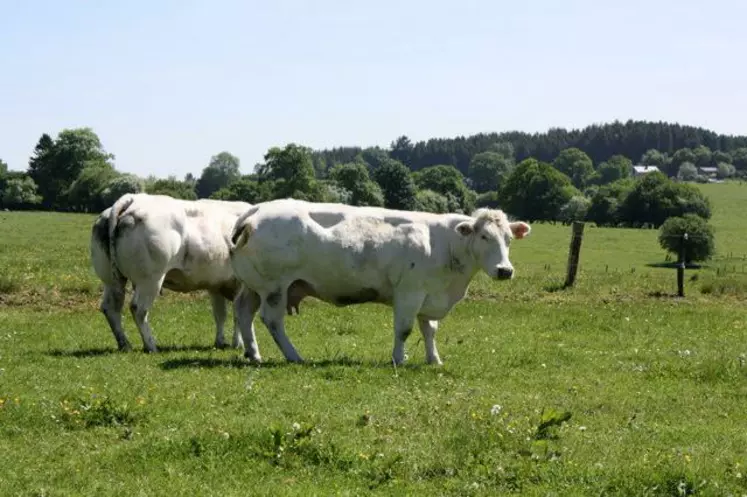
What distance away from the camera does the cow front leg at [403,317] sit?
1540 centimetres

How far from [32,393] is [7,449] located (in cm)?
254

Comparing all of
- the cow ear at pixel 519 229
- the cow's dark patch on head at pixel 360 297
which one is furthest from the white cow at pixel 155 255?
the cow ear at pixel 519 229

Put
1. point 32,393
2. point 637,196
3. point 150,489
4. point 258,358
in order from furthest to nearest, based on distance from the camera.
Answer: point 637,196 < point 258,358 < point 32,393 < point 150,489

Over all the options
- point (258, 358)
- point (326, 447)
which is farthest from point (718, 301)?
point (326, 447)

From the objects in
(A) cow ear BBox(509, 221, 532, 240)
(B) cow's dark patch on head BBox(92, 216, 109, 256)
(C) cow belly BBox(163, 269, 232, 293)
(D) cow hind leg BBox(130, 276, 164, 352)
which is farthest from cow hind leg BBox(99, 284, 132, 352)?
(A) cow ear BBox(509, 221, 532, 240)

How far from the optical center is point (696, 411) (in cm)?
1199

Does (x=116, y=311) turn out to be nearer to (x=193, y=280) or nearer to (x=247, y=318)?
(x=193, y=280)

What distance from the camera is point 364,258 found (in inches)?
611

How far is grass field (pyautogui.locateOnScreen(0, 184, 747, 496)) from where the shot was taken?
866cm

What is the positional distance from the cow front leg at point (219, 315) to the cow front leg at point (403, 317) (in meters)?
4.00

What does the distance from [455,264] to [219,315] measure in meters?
5.02

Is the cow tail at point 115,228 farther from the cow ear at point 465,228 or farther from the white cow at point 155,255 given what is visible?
the cow ear at point 465,228

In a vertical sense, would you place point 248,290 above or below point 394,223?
below

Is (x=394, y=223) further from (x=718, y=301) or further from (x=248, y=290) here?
(x=718, y=301)
